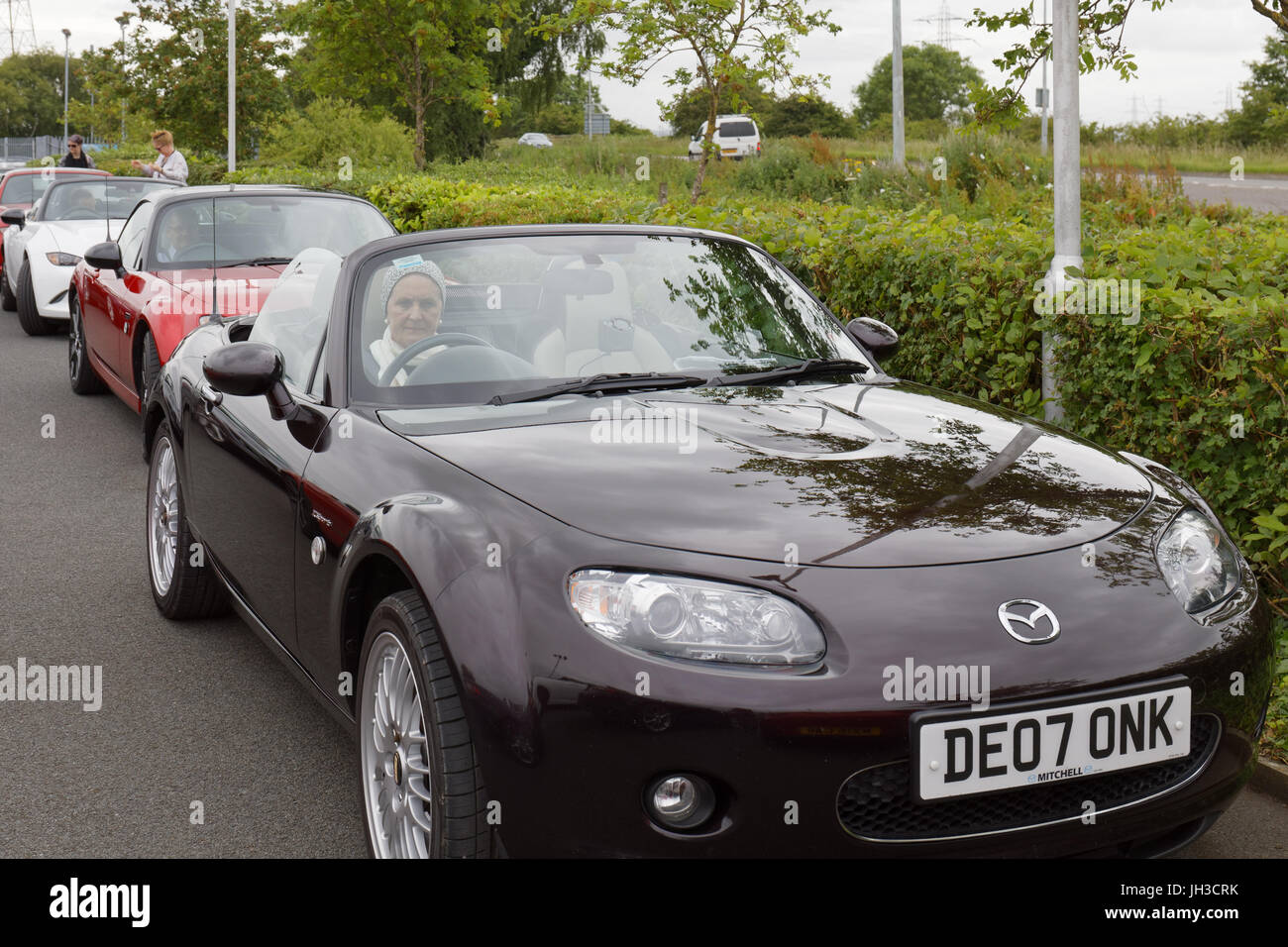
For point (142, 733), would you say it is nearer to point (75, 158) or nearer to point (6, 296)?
point (6, 296)

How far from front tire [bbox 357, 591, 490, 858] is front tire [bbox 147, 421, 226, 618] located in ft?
6.41

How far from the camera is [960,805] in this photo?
8.25 feet

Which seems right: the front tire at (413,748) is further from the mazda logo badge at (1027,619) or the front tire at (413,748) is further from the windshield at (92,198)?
the windshield at (92,198)

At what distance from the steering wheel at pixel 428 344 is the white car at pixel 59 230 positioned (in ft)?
33.8

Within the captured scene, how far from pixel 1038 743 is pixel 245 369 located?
2274 mm

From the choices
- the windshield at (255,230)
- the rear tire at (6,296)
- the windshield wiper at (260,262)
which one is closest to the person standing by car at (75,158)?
the rear tire at (6,296)

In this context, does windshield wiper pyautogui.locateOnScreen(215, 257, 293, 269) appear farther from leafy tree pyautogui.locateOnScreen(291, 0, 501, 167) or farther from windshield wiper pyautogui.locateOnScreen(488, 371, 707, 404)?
leafy tree pyautogui.locateOnScreen(291, 0, 501, 167)

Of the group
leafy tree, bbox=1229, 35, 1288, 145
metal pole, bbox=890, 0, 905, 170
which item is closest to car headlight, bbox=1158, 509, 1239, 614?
metal pole, bbox=890, 0, 905, 170

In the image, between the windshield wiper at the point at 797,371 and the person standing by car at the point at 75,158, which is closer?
the windshield wiper at the point at 797,371

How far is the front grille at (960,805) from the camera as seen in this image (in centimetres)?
248

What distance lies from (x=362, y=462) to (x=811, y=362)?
4.58ft

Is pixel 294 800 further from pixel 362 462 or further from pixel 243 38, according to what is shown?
pixel 243 38

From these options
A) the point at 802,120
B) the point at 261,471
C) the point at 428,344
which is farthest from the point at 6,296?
the point at 802,120
